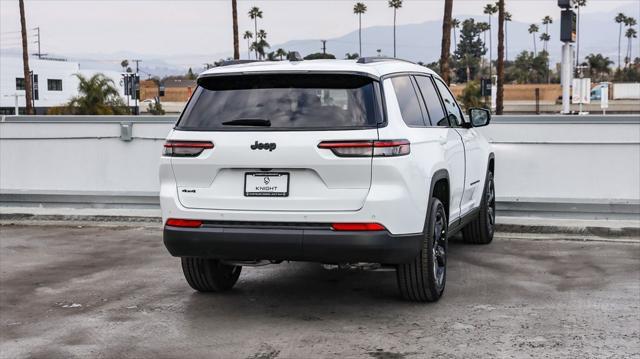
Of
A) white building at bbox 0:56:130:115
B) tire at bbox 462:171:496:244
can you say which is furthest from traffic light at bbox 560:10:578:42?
white building at bbox 0:56:130:115

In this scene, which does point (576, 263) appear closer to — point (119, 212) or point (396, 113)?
point (396, 113)

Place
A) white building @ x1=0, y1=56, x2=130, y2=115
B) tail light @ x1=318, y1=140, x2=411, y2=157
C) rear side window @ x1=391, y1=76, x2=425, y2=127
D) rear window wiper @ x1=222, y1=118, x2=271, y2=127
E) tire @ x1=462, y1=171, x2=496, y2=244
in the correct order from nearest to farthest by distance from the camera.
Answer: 1. tail light @ x1=318, y1=140, x2=411, y2=157
2. rear window wiper @ x1=222, y1=118, x2=271, y2=127
3. rear side window @ x1=391, y1=76, x2=425, y2=127
4. tire @ x1=462, y1=171, x2=496, y2=244
5. white building @ x1=0, y1=56, x2=130, y2=115

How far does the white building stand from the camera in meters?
95.8

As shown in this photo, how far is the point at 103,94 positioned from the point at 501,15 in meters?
24.3

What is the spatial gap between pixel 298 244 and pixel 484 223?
4.12 m

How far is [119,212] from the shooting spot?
12594 mm

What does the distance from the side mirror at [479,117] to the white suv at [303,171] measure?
198 centimetres

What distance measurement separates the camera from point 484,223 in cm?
995

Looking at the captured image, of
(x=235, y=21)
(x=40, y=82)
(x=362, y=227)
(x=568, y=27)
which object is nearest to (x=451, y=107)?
(x=362, y=227)

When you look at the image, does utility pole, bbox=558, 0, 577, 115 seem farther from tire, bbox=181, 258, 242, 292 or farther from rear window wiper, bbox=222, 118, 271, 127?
rear window wiper, bbox=222, 118, 271, 127

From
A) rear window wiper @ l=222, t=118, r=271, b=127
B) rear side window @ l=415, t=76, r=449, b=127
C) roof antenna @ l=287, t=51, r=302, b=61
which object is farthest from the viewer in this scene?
rear side window @ l=415, t=76, r=449, b=127

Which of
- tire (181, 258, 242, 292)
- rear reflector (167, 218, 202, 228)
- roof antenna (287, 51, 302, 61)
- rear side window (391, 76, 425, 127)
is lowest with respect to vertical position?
tire (181, 258, 242, 292)

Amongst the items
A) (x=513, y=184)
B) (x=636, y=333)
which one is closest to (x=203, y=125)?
(x=636, y=333)

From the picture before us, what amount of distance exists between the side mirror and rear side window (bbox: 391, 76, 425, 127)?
161cm
